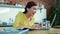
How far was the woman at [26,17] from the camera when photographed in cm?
153

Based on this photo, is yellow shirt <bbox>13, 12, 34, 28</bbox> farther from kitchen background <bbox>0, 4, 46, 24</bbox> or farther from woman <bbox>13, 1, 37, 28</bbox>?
kitchen background <bbox>0, 4, 46, 24</bbox>

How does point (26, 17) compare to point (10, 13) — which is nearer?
point (26, 17)

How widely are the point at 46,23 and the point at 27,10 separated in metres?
0.32

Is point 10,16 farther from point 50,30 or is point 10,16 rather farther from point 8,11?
point 50,30

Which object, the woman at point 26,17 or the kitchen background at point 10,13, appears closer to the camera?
the woman at point 26,17

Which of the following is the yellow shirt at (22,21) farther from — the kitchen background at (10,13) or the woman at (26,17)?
the kitchen background at (10,13)

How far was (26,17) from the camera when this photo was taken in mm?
1621

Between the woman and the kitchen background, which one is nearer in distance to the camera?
the woman

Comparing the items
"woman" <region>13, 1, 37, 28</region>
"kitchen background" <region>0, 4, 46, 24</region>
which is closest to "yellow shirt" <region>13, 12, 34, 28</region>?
→ "woman" <region>13, 1, 37, 28</region>

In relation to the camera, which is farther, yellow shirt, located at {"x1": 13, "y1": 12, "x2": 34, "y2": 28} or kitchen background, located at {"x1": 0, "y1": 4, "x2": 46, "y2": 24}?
kitchen background, located at {"x1": 0, "y1": 4, "x2": 46, "y2": 24}

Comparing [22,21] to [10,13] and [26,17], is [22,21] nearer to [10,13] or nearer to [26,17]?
[26,17]

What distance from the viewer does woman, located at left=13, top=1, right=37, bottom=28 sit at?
1526 millimetres

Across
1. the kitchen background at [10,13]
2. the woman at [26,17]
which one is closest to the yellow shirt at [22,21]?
the woman at [26,17]

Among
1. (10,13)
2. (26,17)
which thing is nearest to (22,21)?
(26,17)
